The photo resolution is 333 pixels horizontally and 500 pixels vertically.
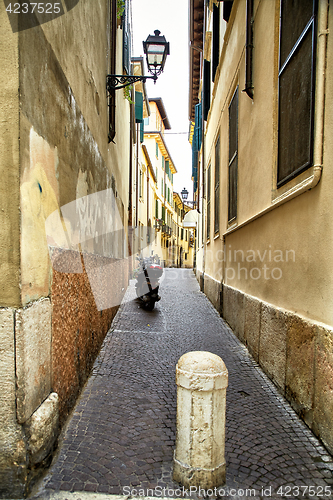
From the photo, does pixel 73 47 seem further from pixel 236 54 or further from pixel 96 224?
pixel 236 54

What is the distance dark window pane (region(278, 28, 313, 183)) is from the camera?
3040 millimetres

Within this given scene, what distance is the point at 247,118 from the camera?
215 inches

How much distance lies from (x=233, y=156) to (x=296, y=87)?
3.49 meters

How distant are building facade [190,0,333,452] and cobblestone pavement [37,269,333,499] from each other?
228mm

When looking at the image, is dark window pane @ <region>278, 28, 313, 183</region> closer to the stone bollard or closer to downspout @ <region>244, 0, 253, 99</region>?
downspout @ <region>244, 0, 253, 99</region>

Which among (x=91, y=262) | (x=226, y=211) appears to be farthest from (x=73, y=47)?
(x=226, y=211)

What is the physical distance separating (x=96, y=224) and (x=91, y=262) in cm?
101

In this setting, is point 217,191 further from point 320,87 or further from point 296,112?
point 320,87

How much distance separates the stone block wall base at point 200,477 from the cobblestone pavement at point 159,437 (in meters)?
0.07

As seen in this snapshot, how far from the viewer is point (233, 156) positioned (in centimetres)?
681

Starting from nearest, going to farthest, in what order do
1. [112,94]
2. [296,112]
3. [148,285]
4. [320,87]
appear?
[320,87] → [296,112] → [112,94] → [148,285]

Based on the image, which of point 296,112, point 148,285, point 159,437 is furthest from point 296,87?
point 148,285

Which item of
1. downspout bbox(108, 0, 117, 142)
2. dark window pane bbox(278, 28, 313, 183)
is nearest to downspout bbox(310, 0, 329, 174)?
dark window pane bbox(278, 28, 313, 183)

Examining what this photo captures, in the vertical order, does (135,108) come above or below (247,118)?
above
